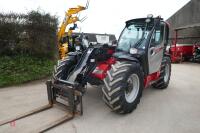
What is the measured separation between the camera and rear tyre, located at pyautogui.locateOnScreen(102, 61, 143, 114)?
13.2 ft

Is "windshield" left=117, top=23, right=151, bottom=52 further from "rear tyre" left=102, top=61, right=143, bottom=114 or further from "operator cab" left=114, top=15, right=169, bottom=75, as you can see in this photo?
"rear tyre" left=102, top=61, right=143, bottom=114

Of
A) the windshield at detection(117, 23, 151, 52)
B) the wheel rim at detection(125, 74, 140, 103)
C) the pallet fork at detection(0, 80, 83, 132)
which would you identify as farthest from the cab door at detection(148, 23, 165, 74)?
the pallet fork at detection(0, 80, 83, 132)

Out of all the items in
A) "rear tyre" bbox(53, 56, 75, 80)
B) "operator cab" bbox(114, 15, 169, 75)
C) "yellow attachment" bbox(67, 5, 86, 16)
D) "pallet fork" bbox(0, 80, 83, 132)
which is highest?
"yellow attachment" bbox(67, 5, 86, 16)

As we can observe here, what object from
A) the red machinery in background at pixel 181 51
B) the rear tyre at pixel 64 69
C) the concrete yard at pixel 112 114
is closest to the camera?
the concrete yard at pixel 112 114

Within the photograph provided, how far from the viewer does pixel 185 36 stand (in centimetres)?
1773

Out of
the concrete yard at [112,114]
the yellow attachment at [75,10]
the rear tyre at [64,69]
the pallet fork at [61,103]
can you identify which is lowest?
the concrete yard at [112,114]

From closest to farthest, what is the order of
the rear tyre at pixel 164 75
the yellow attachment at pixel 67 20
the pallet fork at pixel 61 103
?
the pallet fork at pixel 61 103, the rear tyre at pixel 164 75, the yellow attachment at pixel 67 20

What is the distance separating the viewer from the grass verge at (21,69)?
6897mm

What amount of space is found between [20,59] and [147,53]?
483 centimetres

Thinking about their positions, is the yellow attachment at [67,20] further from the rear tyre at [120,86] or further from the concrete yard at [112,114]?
the rear tyre at [120,86]

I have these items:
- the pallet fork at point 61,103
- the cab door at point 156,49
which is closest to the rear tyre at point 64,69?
the pallet fork at point 61,103

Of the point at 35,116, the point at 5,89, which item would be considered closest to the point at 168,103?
the point at 35,116

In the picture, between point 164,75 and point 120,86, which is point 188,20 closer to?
point 164,75

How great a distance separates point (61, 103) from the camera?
462cm
